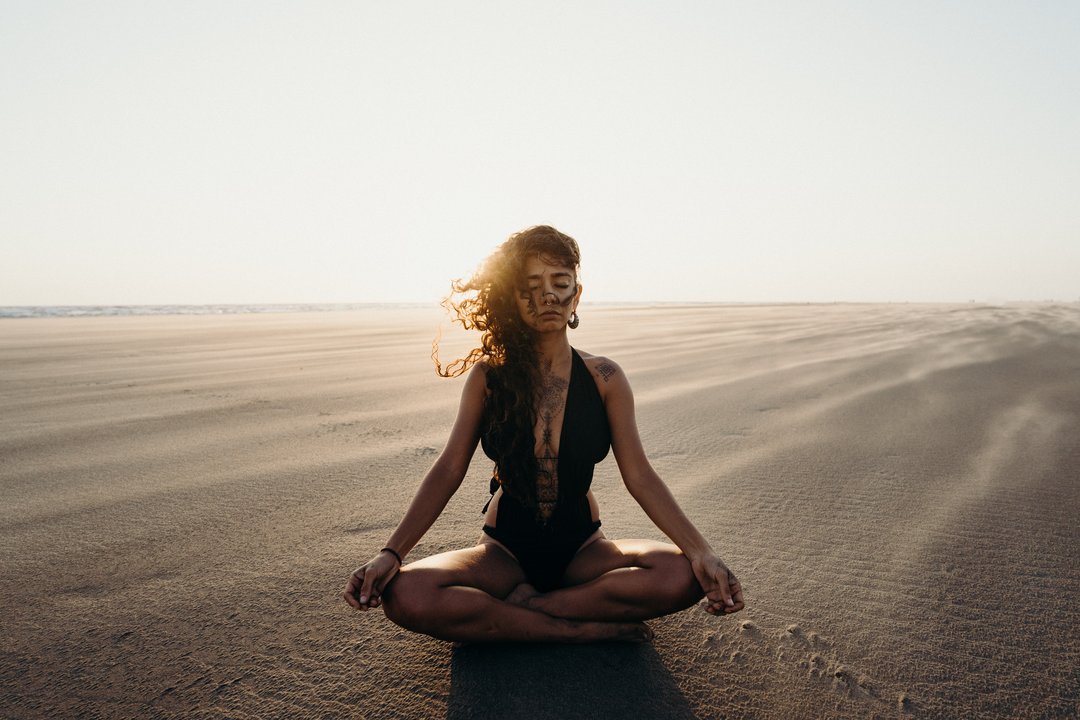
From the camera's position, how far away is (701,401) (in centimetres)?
579

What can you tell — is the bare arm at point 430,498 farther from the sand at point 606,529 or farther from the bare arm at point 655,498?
the bare arm at point 655,498

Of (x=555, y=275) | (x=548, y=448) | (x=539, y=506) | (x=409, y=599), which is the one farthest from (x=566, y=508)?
(x=555, y=275)

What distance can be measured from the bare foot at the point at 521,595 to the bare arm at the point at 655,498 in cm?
51

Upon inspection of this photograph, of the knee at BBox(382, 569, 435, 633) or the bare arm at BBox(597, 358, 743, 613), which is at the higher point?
the bare arm at BBox(597, 358, 743, 613)

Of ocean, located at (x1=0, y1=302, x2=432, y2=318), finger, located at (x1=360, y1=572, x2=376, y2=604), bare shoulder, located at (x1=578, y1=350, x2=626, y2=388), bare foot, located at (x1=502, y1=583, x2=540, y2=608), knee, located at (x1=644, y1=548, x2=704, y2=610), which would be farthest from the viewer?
ocean, located at (x1=0, y1=302, x2=432, y2=318)

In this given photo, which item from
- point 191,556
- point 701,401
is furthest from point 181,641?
point 701,401

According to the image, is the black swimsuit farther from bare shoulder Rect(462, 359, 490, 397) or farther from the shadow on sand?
the shadow on sand

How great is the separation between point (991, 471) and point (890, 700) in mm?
2637

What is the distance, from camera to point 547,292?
85.3 inches

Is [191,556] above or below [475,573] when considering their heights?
below

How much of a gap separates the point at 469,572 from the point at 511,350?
2.73 feet

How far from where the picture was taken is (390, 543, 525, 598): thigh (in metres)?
1.83

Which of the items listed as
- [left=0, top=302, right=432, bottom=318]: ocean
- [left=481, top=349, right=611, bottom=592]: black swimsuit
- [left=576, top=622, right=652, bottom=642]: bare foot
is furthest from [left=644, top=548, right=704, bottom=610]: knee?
[left=0, top=302, right=432, bottom=318]: ocean

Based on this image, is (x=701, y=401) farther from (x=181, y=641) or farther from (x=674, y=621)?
(x=181, y=641)
